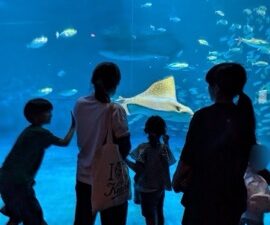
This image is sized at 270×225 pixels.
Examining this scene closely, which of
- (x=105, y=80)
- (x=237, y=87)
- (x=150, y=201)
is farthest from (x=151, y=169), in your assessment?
(x=237, y=87)

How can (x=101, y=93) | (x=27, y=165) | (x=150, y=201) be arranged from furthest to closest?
(x=150, y=201)
(x=27, y=165)
(x=101, y=93)

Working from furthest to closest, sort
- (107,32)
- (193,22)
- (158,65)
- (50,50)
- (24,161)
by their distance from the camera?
(193,22), (50,50), (158,65), (107,32), (24,161)

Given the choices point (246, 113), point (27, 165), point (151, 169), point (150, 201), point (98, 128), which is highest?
point (246, 113)

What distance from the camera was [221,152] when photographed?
2146 millimetres

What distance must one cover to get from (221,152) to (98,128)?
777mm

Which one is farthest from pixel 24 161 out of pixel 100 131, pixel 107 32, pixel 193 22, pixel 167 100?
pixel 193 22

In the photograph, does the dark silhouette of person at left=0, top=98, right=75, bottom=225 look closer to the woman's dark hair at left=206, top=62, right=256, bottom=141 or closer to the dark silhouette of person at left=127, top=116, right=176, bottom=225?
the dark silhouette of person at left=127, top=116, right=176, bottom=225

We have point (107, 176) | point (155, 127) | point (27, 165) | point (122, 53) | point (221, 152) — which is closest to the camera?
point (221, 152)

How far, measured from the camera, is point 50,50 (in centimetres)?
2356

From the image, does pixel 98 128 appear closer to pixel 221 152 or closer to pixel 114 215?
pixel 114 215

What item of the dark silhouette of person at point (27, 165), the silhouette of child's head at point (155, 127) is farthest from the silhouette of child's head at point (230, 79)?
the dark silhouette of person at point (27, 165)

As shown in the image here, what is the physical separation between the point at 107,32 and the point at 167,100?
461 inches

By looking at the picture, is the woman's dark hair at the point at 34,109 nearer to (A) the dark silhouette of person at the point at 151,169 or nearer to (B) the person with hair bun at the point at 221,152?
(A) the dark silhouette of person at the point at 151,169

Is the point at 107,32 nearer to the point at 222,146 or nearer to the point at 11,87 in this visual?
the point at 11,87
